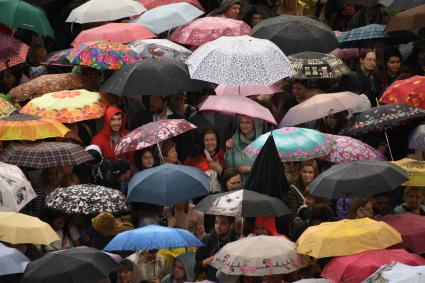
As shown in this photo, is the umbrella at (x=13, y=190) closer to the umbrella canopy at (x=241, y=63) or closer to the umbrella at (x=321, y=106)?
the umbrella canopy at (x=241, y=63)

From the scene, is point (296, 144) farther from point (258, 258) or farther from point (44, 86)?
point (44, 86)

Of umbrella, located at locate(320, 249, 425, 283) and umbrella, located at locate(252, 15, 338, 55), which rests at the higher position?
Answer: umbrella, located at locate(252, 15, 338, 55)

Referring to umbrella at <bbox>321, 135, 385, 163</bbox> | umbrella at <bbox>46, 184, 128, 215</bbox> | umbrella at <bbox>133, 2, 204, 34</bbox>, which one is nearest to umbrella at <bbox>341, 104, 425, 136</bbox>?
umbrella at <bbox>321, 135, 385, 163</bbox>

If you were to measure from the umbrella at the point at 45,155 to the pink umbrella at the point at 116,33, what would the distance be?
3235mm

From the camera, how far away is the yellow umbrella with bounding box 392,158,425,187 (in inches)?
684

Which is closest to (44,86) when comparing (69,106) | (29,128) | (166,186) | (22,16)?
(69,106)

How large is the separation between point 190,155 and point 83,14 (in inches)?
157

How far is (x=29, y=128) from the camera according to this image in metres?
18.5

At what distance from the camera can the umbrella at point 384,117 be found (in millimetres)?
18547

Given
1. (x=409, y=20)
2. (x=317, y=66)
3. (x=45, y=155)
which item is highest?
(x=409, y=20)

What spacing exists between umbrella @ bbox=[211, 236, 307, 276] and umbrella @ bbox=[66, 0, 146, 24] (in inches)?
293

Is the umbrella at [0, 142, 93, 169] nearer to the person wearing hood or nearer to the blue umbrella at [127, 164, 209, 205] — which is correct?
the blue umbrella at [127, 164, 209, 205]

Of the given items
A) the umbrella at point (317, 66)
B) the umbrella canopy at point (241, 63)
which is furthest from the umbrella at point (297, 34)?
the umbrella canopy at point (241, 63)

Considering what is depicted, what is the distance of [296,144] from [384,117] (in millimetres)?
1114
